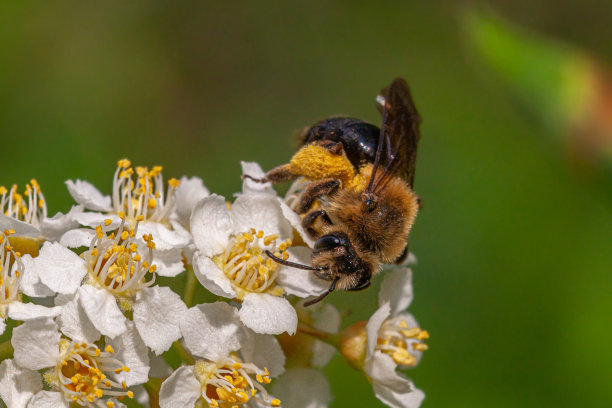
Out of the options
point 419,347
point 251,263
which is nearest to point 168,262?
point 251,263

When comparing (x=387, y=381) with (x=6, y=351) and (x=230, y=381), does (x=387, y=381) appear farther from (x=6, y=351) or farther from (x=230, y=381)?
(x=6, y=351)

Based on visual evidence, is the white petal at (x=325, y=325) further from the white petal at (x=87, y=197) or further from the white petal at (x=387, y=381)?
the white petal at (x=87, y=197)

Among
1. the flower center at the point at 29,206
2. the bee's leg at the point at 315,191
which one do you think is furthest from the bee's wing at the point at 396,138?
the flower center at the point at 29,206

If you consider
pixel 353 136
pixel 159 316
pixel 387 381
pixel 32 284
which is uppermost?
pixel 353 136

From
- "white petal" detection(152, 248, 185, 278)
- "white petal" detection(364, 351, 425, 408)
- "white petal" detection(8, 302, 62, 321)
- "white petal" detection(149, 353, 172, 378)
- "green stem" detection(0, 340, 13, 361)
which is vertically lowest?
"white petal" detection(364, 351, 425, 408)

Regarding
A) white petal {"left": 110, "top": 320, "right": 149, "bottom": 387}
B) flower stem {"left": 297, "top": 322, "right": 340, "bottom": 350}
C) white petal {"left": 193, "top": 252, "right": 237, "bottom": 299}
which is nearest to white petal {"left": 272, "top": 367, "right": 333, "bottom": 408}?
flower stem {"left": 297, "top": 322, "right": 340, "bottom": 350}

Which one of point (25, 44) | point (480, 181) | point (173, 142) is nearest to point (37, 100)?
point (25, 44)

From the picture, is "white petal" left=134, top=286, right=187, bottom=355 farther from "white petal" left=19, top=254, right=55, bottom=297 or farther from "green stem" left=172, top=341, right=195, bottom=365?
"white petal" left=19, top=254, right=55, bottom=297
